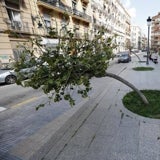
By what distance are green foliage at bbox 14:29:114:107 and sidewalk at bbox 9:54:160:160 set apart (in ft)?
3.27

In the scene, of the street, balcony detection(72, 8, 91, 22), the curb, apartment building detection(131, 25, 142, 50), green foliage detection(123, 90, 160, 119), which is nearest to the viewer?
the curb

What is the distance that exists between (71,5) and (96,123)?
2649cm

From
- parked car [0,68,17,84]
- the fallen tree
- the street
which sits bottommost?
the street

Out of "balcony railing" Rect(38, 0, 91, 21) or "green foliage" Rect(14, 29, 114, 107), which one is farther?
"balcony railing" Rect(38, 0, 91, 21)

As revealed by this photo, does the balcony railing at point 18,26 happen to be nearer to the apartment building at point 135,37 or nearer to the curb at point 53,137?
the curb at point 53,137

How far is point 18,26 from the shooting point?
1848 centimetres

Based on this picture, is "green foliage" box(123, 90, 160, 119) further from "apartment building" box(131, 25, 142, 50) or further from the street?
"apartment building" box(131, 25, 142, 50)

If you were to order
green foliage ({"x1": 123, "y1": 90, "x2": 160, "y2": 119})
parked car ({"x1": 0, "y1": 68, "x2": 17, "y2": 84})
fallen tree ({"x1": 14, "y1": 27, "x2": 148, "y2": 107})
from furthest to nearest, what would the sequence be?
1. parked car ({"x1": 0, "y1": 68, "x2": 17, "y2": 84})
2. green foliage ({"x1": 123, "y1": 90, "x2": 160, "y2": 119})
3. fallen tree ({"x1": 14, "y1": 27, "x2": 148, "y2": 107})

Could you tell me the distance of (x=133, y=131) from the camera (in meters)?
4.18

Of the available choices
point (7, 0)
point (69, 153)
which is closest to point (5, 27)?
point (7, 0)

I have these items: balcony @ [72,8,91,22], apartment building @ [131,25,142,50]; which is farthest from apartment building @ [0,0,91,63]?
apartment building @ [131,25,142,50]

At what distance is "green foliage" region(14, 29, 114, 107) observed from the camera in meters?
3.77

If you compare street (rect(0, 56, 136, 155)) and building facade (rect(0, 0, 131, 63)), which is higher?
building facade (rect(0, 0, 131, 63))

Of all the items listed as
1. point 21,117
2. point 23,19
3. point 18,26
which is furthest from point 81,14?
point 21,117
